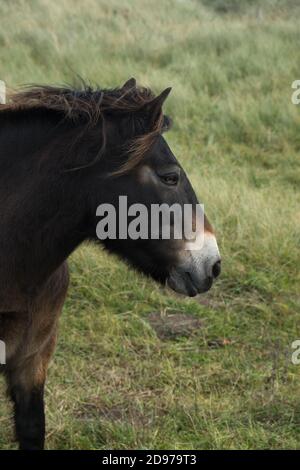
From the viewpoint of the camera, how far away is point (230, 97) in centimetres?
984

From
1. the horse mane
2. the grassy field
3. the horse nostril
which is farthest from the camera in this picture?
the grassy field

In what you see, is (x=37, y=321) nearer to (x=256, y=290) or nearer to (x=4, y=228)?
(x=4, y=228)

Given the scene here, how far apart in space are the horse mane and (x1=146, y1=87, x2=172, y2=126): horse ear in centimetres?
2

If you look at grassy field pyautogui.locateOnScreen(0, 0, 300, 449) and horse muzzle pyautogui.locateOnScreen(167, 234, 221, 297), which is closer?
horse muzzle pyautogui.locateOnScreen(167, 234, 221, 297)

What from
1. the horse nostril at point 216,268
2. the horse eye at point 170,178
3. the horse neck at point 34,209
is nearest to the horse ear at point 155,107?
the horse eye at point 170,178

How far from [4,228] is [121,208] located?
0.45 m

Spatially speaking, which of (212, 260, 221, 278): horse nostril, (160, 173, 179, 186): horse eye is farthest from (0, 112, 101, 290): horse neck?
(212, 260, 221, 278): horse nostril

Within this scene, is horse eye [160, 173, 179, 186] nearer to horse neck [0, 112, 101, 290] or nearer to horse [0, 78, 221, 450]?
horse [0, 78, 221, 450]

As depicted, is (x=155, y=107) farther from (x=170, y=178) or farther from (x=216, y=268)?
(x=216, y=268)

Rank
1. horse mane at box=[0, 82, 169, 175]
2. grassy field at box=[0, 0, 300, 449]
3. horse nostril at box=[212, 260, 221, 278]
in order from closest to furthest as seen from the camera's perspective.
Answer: horse mane at box=[0, 82, 169, 175], horse nostril at box=[212, 260, 221, 278], grassy field at box=[0, 0, 300, 449]

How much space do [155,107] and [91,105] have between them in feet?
0.80

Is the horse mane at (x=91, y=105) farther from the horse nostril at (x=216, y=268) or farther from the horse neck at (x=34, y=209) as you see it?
the horse nostril at (x=216, y=268)

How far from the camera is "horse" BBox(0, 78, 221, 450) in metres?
2.71

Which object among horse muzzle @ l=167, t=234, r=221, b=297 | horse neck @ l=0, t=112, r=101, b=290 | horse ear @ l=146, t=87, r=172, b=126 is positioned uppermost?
horse ear @ l=146, t=87, r=172, b=126
